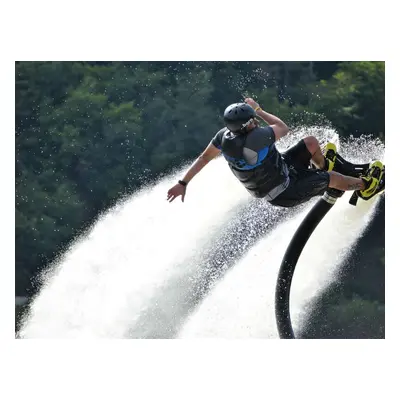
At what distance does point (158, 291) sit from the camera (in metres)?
10.9

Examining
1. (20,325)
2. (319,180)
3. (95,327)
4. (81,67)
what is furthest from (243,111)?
(81,67)

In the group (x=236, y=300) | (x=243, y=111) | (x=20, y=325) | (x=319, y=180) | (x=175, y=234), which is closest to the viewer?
(x=243, y=111)

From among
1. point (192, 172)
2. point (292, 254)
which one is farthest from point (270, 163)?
point (292, 254)

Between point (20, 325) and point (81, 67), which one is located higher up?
point (81, 67)

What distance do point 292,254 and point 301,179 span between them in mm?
988

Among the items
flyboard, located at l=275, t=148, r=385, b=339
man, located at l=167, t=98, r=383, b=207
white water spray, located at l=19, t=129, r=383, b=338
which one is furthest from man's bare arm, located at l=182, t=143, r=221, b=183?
white water spray, located at l=19, t=129, r=383, b=338

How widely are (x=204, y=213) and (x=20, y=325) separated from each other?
295cm

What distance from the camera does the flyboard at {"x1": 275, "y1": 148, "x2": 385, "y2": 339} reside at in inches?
313

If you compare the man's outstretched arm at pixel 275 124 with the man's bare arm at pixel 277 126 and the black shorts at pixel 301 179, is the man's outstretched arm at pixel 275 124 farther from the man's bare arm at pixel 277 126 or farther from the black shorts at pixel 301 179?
the black shorts at pixel 301 179

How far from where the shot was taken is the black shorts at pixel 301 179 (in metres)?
7.63

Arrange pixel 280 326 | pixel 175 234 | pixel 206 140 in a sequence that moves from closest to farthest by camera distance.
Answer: pixel 280 326, pixel 175 234, pixel 206 140

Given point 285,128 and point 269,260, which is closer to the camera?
point 285,128

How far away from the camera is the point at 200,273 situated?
1116 cm

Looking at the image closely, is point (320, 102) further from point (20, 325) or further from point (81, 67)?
point (20, 325)
